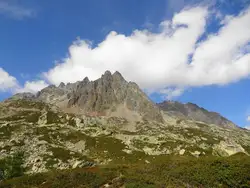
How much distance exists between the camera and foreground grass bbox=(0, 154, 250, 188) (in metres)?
24.0

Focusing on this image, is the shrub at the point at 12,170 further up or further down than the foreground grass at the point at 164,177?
further up

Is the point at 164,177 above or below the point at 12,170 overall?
below

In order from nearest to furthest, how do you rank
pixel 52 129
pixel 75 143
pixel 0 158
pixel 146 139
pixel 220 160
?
pixel 220 160 → pixel 0 158 → pixel 75 143 → pixel 52 129 → pixel 146 139

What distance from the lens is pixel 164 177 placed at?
2539cm

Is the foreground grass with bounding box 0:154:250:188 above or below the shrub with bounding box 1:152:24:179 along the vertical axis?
below

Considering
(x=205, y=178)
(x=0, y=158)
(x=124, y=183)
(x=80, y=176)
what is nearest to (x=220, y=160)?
(x=205, y=178)

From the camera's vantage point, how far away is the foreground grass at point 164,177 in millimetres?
24031

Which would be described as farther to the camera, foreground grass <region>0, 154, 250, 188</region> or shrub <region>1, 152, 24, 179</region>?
shrub <region>1, 152, 24, 179</region>

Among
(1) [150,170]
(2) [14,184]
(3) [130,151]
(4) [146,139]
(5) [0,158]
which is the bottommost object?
(2) [14,184]

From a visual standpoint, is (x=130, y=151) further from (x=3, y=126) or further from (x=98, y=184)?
(x=98, y=184)

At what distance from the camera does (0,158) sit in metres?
75.6

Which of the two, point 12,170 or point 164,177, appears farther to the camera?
point 12,170

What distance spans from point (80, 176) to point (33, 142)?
75273 millimetres

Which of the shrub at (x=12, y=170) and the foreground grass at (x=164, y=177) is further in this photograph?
the shrub at (x=12, y=170)
